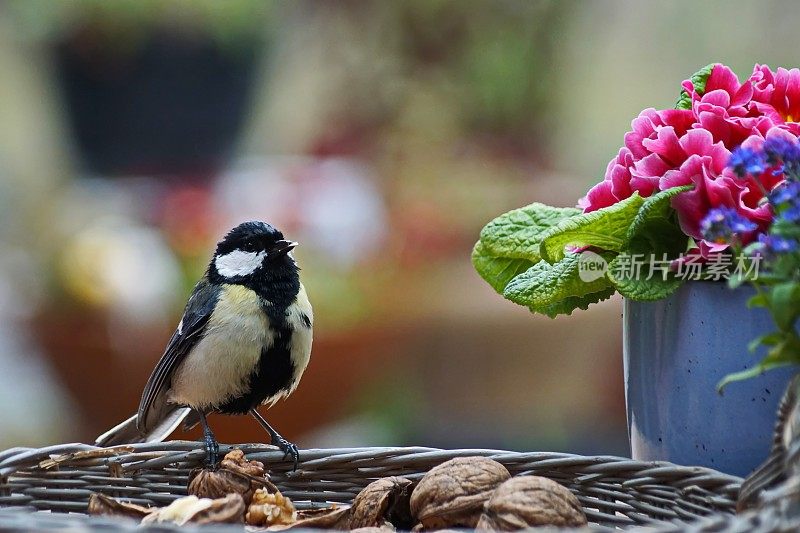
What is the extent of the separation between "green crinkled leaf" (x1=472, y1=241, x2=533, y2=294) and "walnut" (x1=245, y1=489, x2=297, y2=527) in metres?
0.29

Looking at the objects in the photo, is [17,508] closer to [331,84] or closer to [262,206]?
[262,206]

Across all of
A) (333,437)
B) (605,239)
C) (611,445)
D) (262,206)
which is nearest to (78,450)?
(605,239)

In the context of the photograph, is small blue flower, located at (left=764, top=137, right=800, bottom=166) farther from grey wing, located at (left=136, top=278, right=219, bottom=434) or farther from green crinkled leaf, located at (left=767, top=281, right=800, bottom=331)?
grey wing, located at (left=136, top=278, right=219, bottom=434)

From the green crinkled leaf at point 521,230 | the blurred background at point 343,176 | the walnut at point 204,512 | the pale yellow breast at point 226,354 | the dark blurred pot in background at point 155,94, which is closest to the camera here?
the walnut at point 204,512

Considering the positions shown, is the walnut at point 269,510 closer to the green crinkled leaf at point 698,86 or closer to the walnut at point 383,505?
the walnut at point 383,505

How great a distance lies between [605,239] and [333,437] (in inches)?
50.1

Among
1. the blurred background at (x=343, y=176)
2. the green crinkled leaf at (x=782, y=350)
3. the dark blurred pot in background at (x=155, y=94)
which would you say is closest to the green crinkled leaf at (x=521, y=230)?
the green crinkled leaf at (x=782, y=350)

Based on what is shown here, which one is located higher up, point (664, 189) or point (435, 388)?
point (664, 189)

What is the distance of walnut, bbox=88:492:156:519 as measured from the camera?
0.79 meters

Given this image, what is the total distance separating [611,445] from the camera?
2428 millimetres

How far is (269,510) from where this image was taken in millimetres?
819

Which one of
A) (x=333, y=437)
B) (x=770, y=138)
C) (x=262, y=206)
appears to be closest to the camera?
(x=770, y=138)

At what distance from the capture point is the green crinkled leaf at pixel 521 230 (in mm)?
953

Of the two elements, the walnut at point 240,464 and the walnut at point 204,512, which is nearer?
the walnut at point 204,512
